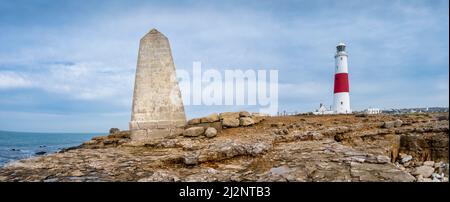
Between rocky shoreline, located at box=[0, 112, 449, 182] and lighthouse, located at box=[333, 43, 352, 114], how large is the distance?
15.4 meters

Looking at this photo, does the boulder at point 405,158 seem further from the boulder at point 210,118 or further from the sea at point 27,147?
the sea at point 27,147

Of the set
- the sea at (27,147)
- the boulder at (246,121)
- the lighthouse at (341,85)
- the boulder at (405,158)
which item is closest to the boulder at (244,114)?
the boulder at (246,121)

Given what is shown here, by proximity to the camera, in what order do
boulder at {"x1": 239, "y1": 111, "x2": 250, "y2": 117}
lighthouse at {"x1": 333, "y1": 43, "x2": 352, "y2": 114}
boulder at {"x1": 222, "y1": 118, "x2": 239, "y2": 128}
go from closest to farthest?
boulder at {"x1": 222, "y1": 118, "x2": 239, "y2": 128}
boulder at {"x1": 239, "y1": 111, "x2": 250, "y2": 117}
lighthouse at {"x1": 333, "y1": 43, "x2": 352, "y2": 114}

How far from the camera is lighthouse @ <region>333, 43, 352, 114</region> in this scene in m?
27.8

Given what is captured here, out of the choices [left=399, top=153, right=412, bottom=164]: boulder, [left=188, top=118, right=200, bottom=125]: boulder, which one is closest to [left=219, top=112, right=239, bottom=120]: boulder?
[left=188, top=118, right=200, bottom=125]: boulder

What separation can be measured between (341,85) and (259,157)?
2286cm

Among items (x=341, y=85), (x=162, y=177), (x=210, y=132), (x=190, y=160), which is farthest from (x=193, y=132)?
(x=341, y=85)

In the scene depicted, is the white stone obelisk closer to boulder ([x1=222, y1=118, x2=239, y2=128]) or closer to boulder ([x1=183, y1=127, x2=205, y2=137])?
boulder ([x1=183, y1=127, x2=205, y2=137])

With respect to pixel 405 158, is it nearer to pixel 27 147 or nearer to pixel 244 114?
pixel 244 114

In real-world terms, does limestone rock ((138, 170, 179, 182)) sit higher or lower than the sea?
higher

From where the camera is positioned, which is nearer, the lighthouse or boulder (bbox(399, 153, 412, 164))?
boulder (bbox(399, 153, 412, 164))

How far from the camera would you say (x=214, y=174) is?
6578 millimetres
